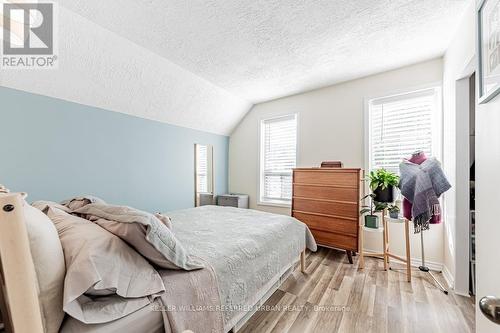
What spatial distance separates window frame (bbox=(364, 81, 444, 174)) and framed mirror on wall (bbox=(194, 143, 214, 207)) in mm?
2804

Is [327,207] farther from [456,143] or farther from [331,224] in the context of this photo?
[456,143]

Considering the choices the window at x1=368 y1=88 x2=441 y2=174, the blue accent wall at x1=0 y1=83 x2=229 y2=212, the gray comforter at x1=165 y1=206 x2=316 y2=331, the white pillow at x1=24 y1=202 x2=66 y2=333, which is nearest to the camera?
the white pillow at x1=24 y1=202 x2=66 y2=333

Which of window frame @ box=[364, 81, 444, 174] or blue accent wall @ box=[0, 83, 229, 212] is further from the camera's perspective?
window frame @ box=[364, 81, 444, 174]

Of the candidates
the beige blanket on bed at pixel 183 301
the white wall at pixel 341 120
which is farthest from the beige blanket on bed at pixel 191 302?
the white wall at pixel 341 120

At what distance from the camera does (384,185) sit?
2307mm

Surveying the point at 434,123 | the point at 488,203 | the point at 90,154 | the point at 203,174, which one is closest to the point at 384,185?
the point at 434,123

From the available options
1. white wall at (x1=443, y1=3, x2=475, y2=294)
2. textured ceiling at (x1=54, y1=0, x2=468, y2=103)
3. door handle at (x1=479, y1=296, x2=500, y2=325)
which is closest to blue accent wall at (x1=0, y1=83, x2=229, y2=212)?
textured ceiling at (x1=54, y1=0, x2=468, y2=103)

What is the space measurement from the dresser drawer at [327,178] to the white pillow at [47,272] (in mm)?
2752

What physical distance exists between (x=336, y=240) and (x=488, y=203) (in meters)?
1.92

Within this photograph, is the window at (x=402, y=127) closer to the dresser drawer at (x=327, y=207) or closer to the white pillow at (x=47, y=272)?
the dresser drawer at (x=327, y=207)

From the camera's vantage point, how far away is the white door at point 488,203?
0.88 m

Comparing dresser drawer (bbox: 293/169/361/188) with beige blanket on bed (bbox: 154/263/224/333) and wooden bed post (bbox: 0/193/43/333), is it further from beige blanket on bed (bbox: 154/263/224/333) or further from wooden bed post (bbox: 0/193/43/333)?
wooden bed post (bbox: 0/193/43/333)

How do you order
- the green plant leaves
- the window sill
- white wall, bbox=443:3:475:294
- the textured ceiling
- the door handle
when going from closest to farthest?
the door handle < the textured ceiling < white wall, bbox=443:3:475:294 < the green plant leaves < the window sill

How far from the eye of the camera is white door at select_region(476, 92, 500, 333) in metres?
0.88
